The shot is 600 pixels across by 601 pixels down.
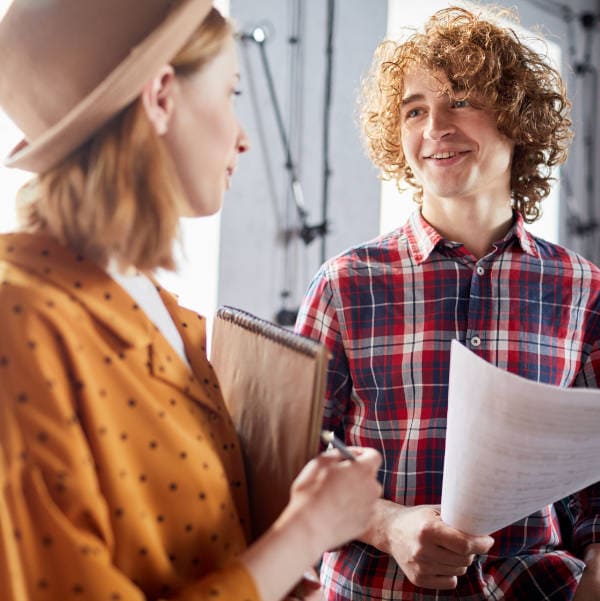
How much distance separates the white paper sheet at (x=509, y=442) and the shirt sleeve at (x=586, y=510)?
0.31 meters

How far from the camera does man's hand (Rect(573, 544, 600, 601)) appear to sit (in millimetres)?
1005

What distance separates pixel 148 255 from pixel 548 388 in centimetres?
36

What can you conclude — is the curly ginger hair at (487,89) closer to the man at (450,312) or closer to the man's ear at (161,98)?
the man at (450,312)

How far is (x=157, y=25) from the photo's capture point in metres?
0.56

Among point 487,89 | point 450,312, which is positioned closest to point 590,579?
point 450,312

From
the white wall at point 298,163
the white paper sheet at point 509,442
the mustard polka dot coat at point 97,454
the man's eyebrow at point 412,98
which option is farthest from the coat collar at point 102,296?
the white wall at point 298,163

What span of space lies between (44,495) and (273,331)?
23cm

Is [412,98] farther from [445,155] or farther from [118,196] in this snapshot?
[118,196]

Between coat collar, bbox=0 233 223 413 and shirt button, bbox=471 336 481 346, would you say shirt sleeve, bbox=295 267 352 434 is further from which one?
coat collar, bbox=0 233 223 413

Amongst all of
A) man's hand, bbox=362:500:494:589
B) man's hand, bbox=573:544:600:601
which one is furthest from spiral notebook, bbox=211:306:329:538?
man's hand, bbox=573:544:600:601

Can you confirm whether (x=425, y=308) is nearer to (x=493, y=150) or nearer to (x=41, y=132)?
(x=493, y=150)

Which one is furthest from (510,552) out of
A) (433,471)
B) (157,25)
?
(157,25)

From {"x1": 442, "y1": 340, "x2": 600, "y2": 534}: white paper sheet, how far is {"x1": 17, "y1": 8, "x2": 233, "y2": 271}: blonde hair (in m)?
0.29

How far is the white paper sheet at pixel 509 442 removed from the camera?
2.21 ft
